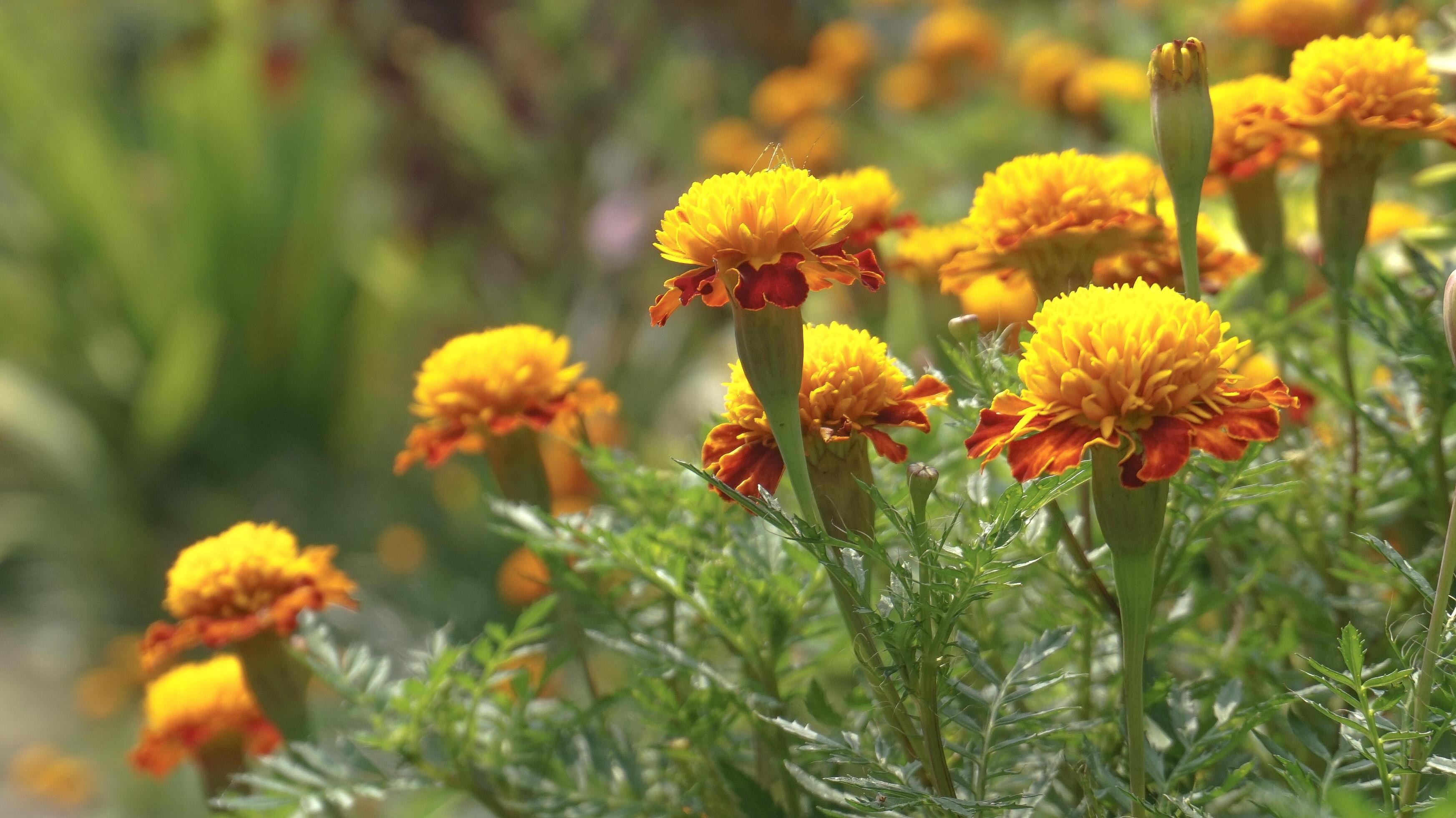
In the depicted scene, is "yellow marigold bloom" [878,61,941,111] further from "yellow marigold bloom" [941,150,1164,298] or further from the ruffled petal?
the ruffled petal

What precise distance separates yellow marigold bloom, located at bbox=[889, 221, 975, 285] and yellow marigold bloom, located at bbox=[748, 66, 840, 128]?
1508 millimetres

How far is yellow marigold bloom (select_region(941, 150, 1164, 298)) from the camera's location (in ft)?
1.75

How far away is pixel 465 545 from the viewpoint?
2379 millimetres

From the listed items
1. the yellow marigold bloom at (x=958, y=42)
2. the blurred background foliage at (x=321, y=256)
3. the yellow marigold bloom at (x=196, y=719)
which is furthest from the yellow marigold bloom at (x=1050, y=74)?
the yellow marigold bloom at (x=196, y=719)

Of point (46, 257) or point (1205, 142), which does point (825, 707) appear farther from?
point (46, 257)

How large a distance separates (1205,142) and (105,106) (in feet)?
11.6

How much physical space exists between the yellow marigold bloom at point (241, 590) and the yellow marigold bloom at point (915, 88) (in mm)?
1624

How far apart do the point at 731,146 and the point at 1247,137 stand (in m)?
1.71

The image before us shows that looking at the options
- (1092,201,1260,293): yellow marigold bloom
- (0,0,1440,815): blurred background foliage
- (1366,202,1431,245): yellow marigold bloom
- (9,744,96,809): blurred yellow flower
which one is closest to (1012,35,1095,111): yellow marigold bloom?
(0,0,1440,815): blurred background foliage

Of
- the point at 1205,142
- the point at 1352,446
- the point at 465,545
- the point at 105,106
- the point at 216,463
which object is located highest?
the point at 105,106

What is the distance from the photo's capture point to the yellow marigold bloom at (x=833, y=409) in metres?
0.46

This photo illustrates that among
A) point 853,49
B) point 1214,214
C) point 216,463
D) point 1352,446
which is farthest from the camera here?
point 216,463

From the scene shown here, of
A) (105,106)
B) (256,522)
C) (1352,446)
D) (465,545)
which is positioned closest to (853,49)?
(465,545)

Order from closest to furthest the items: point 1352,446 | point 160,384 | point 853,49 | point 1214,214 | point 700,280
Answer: point 700,280 → point 1352,446 → point 1214,214 → point 853,49 → point 160,384
